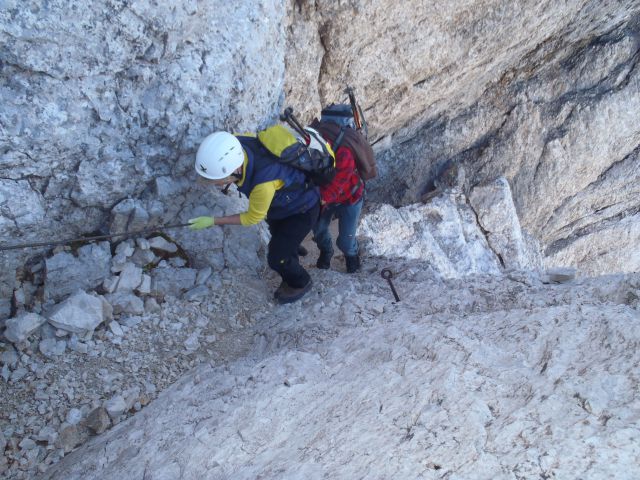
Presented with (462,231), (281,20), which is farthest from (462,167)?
(281,20)

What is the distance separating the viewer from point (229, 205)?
5.96 meters

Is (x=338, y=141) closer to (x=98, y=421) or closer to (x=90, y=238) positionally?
(x=90, y=238)

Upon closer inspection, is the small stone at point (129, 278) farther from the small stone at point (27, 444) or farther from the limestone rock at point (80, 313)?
the small stone at point (27, 444)

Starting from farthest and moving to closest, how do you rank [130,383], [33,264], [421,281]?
[421,281], [33,264], [130,383]

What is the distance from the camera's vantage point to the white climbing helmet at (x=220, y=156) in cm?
457

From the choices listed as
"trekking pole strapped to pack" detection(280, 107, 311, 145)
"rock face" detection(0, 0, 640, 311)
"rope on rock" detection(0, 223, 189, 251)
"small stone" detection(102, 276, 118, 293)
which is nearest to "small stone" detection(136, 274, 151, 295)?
"small stone" detection(102, 276, 118, 293)

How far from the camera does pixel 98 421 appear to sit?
4398mm

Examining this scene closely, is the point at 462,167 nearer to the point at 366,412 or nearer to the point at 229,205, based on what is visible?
the point at 229,205

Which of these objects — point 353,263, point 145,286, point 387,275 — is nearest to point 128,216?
point 145,286

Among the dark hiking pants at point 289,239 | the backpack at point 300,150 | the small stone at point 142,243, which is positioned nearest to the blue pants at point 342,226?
the dark hiking pants at point 289,239

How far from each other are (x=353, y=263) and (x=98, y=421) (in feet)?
12.1

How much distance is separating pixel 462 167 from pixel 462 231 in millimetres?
1394

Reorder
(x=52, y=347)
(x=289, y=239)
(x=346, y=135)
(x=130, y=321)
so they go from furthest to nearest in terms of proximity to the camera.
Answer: (x=346, y=135) → (x=289, y=239) → (x=130, y=321) → (x=52, y=347)

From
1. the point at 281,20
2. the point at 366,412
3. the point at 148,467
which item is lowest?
the point at 148,467
